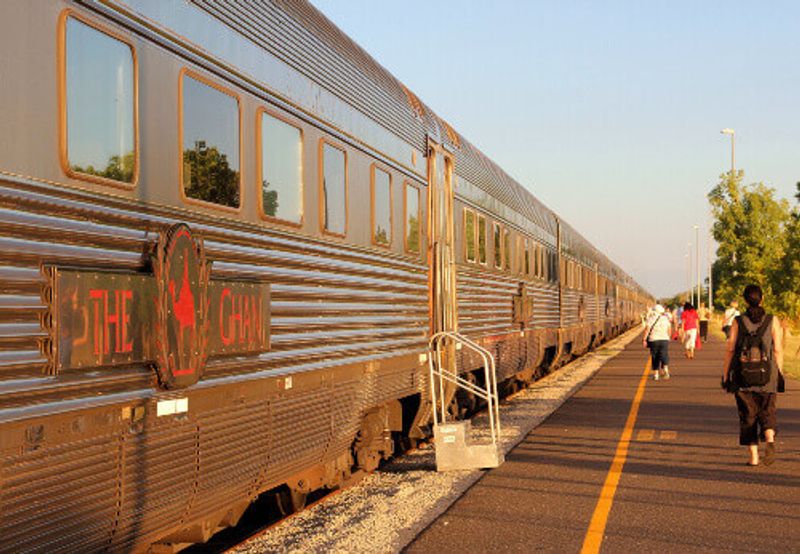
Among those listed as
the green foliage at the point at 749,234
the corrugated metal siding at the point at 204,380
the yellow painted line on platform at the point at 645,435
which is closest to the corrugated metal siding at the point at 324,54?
the corrugated metal siding at the point at 204,380

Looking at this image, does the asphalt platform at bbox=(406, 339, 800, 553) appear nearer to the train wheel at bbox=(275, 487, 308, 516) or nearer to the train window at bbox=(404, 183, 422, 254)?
the train wheel at bbox=(275, 487, 308, 516)

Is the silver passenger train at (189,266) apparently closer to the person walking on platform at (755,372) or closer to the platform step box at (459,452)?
the platform step box at (459,452)

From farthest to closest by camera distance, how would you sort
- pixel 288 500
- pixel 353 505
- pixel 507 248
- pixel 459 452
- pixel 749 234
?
pixel 749 234 < pixel 507 248 < pixel 459 452 < pixel 353 505 < pixel 288 500

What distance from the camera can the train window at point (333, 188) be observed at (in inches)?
333

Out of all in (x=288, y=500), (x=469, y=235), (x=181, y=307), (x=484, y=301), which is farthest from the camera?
(x=484, y=301)

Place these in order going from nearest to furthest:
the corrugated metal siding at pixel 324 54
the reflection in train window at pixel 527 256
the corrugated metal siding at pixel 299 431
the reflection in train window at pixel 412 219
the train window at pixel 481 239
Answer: the corrugated metal siding at pixel 324 54 → the corrugated metal siding at pixel 299 431 → the reflection in train window at pixel 412 219 → the train window at pixel 481 239 → the reflection in train window at pixel 527 256

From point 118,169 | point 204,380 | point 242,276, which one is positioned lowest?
point 204,380

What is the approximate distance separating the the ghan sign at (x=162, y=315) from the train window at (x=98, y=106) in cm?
44

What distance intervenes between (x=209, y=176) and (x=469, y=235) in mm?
8567

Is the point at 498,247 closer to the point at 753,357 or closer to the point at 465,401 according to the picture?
the point at 465,401

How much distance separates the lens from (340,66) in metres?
9.20

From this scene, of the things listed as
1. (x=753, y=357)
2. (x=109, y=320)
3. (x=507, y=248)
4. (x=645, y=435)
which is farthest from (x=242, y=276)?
(x=507, y=248)

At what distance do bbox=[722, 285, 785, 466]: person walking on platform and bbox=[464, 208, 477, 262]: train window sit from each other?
4.07m

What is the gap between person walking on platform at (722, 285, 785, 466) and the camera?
10938mm
